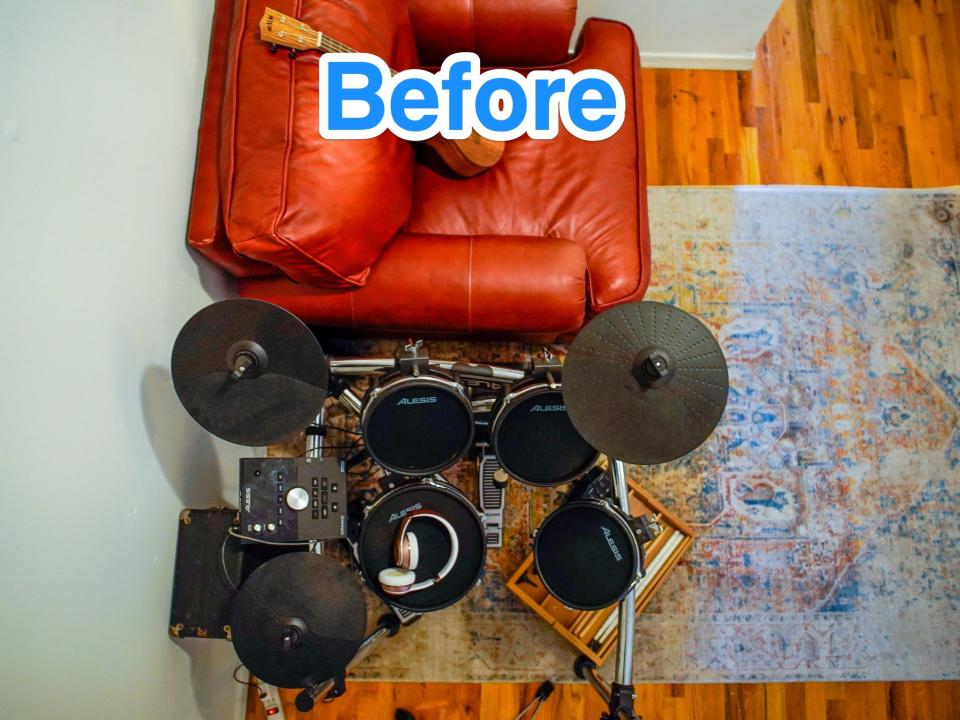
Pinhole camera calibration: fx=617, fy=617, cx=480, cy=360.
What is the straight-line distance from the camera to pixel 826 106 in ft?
7.54

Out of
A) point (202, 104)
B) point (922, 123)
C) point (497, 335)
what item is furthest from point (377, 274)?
point (922, 123)

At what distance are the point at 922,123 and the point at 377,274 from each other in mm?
2173

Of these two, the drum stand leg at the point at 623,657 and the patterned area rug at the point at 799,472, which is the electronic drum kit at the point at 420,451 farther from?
the patterned area rug at the point at 799,472

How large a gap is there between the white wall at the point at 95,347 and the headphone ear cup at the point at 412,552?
1.80 ft

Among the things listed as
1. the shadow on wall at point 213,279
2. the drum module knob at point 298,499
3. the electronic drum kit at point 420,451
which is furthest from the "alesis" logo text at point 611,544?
the shadow on wall at point 213,279

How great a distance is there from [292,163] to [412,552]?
2.93 ft

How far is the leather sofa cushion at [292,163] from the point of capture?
51.6 inches

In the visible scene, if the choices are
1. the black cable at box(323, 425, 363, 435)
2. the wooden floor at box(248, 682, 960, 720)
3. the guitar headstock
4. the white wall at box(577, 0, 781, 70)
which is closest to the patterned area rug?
the wooden floor at box(248, 682, 960, 720)

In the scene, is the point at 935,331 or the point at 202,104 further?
the point at 935,331

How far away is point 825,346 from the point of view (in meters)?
2.10

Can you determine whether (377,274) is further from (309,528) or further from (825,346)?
(825,346)

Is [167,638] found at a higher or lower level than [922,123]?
lower

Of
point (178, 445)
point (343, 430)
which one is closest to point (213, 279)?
point (178, 445)

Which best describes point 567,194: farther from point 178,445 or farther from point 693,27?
point 178,445
